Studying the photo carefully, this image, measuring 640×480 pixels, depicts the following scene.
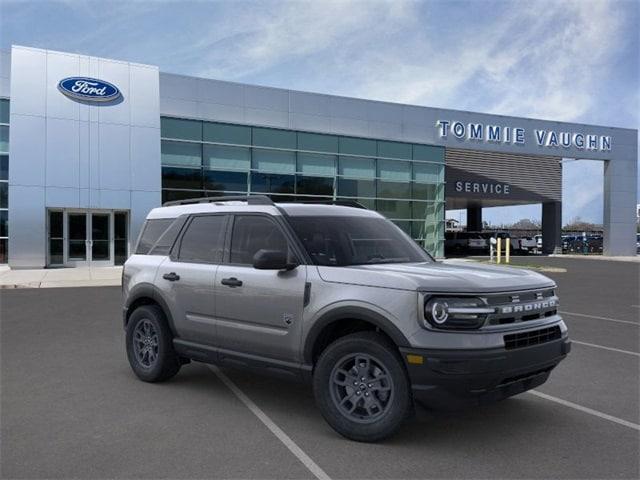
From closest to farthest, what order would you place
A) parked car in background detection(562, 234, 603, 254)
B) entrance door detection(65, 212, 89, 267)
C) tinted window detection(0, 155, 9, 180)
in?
tinted window detection(0, 155, 9, 180) → entrance door detection(65, 212, 89, 267) → parked car in background detection(562, 234, 603, 254)

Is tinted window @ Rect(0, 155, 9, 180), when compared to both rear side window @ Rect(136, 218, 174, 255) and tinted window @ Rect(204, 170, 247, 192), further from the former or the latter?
rear side window @ Rect(136, 218, 174, 255)

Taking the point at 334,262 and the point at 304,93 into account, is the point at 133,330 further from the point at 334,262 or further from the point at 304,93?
the point at 304,93

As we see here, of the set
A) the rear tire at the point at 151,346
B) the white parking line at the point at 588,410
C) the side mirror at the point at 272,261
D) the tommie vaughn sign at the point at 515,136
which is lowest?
the white parking line at the point at 588,410

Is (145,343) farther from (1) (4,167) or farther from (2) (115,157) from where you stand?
(1) (4,167)

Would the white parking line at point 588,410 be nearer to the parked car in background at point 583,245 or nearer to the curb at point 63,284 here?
the curb at point 63,284

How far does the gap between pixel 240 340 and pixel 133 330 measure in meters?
1.87

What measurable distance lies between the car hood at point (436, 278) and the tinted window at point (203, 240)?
4.71 ft

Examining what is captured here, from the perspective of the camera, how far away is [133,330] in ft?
21.7

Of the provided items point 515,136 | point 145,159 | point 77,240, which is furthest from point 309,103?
point 515,136

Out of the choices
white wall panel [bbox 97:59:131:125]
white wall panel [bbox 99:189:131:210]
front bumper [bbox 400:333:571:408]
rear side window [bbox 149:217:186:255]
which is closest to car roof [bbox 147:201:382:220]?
rear side window [bbox 149:217:186:255]

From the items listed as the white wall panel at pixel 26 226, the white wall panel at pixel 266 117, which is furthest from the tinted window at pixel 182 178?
the white wall panel at pixel 26 226

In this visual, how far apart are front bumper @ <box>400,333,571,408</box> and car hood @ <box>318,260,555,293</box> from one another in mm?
457

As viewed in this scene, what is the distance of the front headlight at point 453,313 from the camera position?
4.21 m

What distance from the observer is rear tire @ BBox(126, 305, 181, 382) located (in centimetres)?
615
